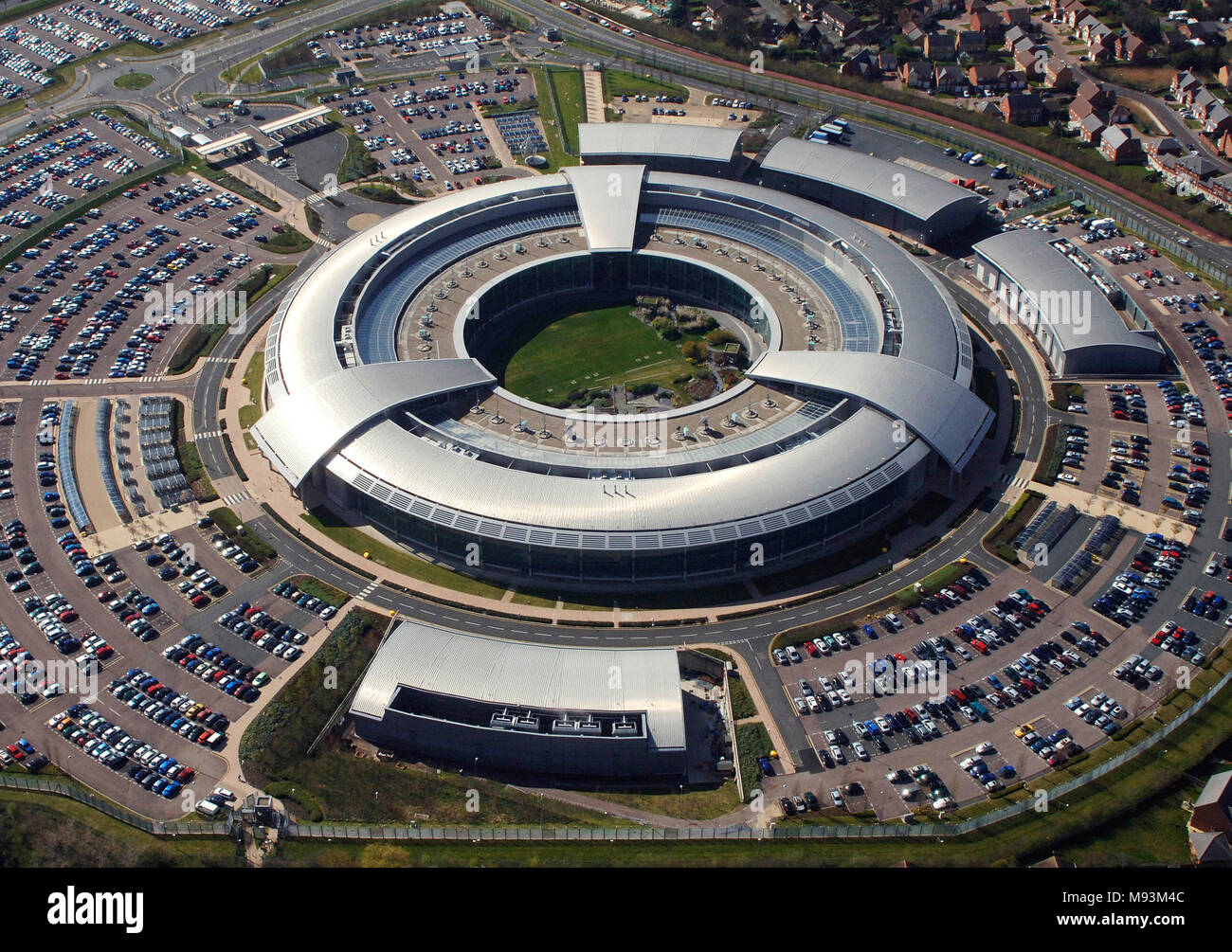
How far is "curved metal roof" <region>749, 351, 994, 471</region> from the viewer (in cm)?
15200

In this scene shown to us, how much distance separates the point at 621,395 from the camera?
559 ft

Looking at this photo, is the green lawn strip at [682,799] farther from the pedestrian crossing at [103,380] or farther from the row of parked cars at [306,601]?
the pedestrian crossing at [103,380]

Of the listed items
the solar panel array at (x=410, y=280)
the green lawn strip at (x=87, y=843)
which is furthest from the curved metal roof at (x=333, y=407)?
the green lawn strip at (x=87, y=843)

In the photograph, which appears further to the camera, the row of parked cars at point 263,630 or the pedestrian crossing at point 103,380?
the pedestrian crossing at point 103,380

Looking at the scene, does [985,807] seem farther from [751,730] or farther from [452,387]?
[452,387]

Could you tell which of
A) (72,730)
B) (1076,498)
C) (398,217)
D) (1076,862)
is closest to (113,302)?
(398,217)

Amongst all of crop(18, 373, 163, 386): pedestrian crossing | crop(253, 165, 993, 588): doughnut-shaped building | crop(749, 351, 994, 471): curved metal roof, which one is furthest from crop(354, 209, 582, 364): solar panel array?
crop(749, 351, 994, 471): curved metal roof

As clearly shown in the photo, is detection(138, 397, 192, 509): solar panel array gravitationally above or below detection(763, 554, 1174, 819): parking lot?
above

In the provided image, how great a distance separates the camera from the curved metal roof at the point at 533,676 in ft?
392

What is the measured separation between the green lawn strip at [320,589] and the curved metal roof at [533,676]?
46.0ft

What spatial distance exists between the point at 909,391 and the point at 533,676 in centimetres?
6515

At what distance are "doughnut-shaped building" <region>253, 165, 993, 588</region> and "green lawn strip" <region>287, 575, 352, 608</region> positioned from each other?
1150cm

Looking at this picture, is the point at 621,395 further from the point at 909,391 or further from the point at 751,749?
the point at 751,749

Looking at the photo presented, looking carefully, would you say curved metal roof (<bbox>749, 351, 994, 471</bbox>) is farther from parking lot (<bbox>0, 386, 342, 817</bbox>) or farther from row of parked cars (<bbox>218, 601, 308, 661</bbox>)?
parking lot (<bbox>0, 386, 342, 817</bbox>)
